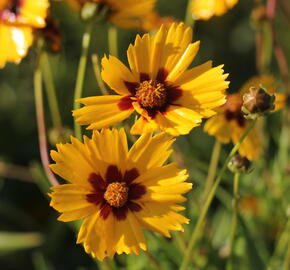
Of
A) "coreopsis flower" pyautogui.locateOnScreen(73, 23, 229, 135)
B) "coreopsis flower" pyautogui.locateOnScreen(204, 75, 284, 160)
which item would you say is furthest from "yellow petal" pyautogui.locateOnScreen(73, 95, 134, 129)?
"coreopsis flower" pyautogui.locateOnScreen(204, 75, 284, 160)

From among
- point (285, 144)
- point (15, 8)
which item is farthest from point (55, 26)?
point (285, 144)

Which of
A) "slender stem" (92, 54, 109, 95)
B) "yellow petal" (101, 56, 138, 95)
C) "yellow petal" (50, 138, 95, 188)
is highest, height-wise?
"yellow petal" (101, 56, 138, 95)

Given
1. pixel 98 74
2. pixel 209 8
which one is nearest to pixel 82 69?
pixel 98 74

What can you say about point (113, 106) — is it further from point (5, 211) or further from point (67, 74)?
point (67, 74)

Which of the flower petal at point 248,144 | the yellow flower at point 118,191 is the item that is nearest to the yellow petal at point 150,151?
the yellow flower at point 118,191

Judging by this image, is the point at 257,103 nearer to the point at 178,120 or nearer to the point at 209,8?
the point at 178,120

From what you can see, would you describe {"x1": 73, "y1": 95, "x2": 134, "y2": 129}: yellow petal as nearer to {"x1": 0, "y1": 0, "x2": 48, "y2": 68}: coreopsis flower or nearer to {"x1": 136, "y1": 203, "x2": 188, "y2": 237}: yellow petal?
{"x1": 136, "y1": 203, "x2": 188, "y2": 237}: yellow petal

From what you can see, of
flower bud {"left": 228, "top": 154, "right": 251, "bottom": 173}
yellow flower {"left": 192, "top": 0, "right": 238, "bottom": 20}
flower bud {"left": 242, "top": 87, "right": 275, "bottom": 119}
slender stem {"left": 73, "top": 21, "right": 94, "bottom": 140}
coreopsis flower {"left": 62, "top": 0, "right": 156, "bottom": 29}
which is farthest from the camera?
yellow flower {"left": 192, "top": 0, "right": 238, "bottom": 20}

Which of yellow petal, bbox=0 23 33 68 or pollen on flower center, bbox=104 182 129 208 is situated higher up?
yellow petal, bbox=0 23 33 68
